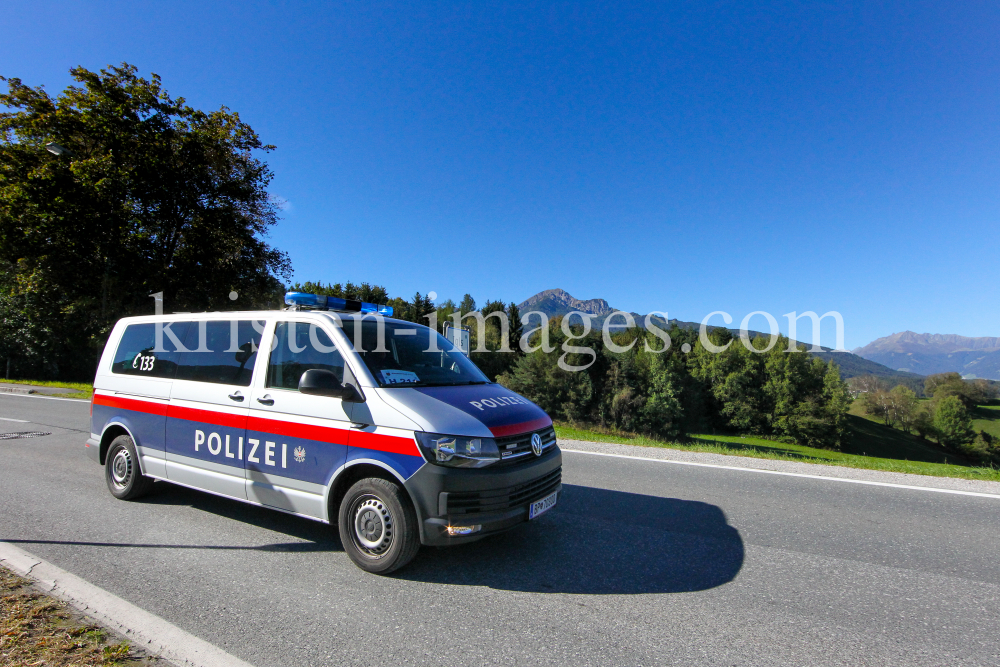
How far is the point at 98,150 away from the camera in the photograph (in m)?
22.1

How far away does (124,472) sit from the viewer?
18.9 ft

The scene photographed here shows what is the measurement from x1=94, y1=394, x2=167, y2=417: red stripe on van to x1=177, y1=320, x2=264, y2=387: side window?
17.4 inches

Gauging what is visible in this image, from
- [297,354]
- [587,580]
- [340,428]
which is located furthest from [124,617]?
[587,580]

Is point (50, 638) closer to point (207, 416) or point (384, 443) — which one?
point (384, 443)

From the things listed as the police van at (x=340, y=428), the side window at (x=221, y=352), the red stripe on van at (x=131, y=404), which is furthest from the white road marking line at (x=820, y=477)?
the red stripe on van at (x=131, y=404)

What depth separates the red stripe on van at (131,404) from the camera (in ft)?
17.6

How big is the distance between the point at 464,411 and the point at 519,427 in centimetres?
51

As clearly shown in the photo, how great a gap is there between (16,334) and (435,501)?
4767 centimetres

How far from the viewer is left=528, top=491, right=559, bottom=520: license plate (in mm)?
4051

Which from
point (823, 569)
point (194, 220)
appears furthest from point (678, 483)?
point (194, 220)

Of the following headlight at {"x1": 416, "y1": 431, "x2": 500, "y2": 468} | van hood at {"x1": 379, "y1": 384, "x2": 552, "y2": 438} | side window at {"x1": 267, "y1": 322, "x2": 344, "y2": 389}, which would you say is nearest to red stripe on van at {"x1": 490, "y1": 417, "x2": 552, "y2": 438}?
van hood at {"x1": 379, "y1": 384, "x2": 552, "y2": 438}

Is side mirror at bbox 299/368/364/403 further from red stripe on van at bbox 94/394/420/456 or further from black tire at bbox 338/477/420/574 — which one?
black tire at bbox 338/477/420/574

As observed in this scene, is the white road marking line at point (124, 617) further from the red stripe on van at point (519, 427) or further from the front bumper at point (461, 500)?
the red stripe on van at point (519, 427)

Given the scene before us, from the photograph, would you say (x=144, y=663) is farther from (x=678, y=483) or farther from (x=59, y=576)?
(x=678, y=483)
